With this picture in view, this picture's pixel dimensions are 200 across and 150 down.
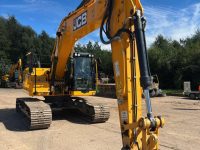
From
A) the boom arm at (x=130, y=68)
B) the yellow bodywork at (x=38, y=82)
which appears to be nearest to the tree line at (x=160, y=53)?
the yellow bodywork at (x=38, y=82)

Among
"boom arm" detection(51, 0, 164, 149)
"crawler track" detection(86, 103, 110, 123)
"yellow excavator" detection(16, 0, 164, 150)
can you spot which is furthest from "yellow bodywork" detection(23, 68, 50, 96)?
"boom arm" detection(51, 0, 164, 149)

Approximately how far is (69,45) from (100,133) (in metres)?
3.09

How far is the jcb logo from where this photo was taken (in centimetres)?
863

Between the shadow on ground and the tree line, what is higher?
the tree line

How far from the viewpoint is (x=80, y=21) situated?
9.15m

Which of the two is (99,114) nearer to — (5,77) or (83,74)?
(83,74)

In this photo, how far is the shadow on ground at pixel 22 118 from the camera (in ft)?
34.7

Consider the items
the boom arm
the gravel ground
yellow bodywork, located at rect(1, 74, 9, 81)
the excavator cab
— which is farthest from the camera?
yellow bodywork, located at rect(1, 74, 9, 81)

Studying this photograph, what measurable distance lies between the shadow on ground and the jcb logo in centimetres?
352

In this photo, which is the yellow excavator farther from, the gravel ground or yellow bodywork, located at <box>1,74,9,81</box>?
yellow bodywork, located at <box>1,74,9,81</box>

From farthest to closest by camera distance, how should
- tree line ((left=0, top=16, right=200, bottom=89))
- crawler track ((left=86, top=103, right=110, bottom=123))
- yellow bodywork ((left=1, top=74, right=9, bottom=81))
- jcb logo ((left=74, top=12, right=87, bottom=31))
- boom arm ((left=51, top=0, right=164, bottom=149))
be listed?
1. yellow bodywork ((left=1, top=74, right=9, bottom=81))
2. tree line ((left=0, top=16, right=200, bottom=89))
3. crawler track ((left=86, top=103, right=110, bottom=123))
4. jcb logo ((left=74, top=12, right=87, bottom=31))
5. boom arm ((left=51, top=0, right=164, bottom=149))

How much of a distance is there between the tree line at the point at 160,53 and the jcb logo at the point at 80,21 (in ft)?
9.81

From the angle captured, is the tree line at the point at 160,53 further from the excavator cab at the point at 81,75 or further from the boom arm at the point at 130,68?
the boom arm at the point at 130,68

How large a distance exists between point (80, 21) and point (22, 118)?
5102mm
